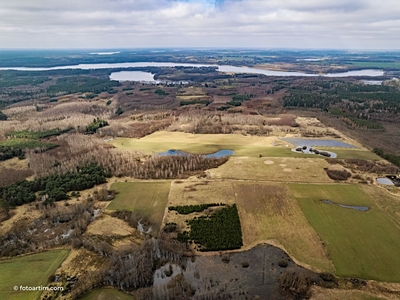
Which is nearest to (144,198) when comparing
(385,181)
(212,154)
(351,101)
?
(212,154)

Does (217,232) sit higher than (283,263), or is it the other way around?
(217,232)

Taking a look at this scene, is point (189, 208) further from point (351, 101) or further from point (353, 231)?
point (351, 101)

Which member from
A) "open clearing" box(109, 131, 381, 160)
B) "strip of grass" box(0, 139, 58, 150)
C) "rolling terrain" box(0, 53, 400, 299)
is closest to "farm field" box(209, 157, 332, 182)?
"rolling terrain" box(0, 53, 400, 299)

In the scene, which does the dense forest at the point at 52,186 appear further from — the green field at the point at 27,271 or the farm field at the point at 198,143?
the farm field at the point at 198,143

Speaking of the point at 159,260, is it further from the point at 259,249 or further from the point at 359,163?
the point at 359,163

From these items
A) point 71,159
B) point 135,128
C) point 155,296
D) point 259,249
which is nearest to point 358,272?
point 259,249

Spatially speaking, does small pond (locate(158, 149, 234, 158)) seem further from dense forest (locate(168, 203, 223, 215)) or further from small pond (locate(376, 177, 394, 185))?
small pond (locate(376, 177, 394, 185))
